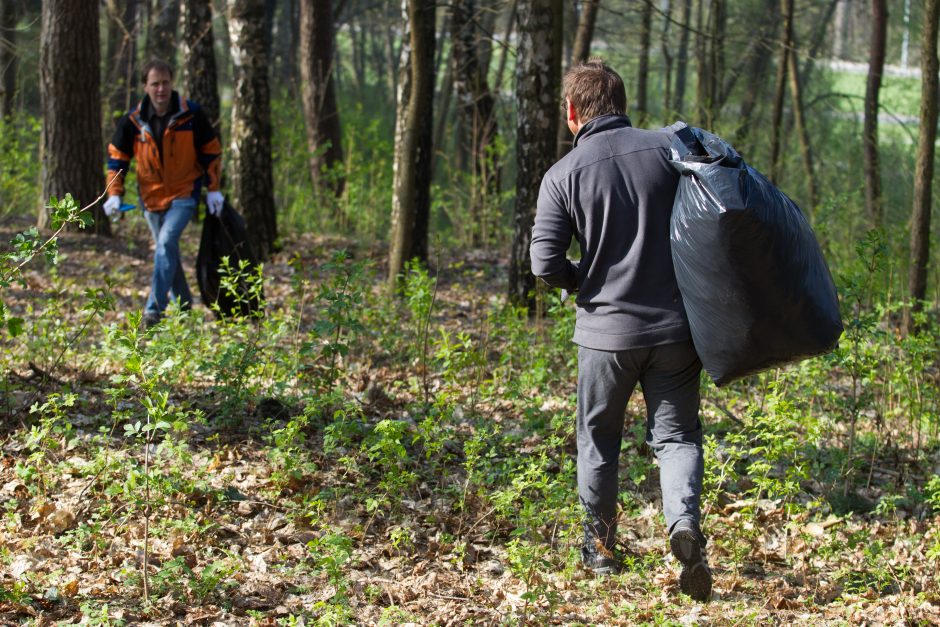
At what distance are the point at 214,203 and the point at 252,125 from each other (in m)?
2.55

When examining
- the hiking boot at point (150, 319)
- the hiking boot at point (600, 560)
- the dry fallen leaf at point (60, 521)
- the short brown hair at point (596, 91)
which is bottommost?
the hiking boot at point (600, 560)

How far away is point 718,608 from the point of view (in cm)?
369

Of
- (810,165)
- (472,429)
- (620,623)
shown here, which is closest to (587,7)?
(810,165)

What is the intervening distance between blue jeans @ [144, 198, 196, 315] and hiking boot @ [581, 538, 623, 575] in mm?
3785

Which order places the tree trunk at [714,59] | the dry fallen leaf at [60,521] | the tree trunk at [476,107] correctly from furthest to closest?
the tree trunk at [476,107] → the tree trunk at [714,59] → the dry fallen leaf at [60,521]

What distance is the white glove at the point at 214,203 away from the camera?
668 centimetres

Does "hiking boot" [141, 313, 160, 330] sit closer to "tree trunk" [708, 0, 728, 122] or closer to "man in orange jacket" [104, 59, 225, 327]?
"man in orange jacket" [104, 59, 225, 327]

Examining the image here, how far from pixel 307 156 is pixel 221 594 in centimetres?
790

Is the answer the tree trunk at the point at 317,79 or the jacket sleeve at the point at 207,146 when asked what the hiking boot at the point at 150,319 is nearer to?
the jacket sleeve at the point at 207,146

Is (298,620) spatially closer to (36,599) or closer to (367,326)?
(36,599)

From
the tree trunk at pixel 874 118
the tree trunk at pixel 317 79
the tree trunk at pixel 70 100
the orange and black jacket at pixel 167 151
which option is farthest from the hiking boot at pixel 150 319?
the tree trunk at pixel 874 118

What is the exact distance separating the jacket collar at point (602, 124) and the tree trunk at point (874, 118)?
597 cm

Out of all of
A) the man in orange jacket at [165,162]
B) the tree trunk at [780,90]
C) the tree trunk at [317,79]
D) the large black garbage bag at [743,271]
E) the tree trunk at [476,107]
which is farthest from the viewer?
the tree trunk at [317,79]

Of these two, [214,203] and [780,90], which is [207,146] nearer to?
[214,203]
